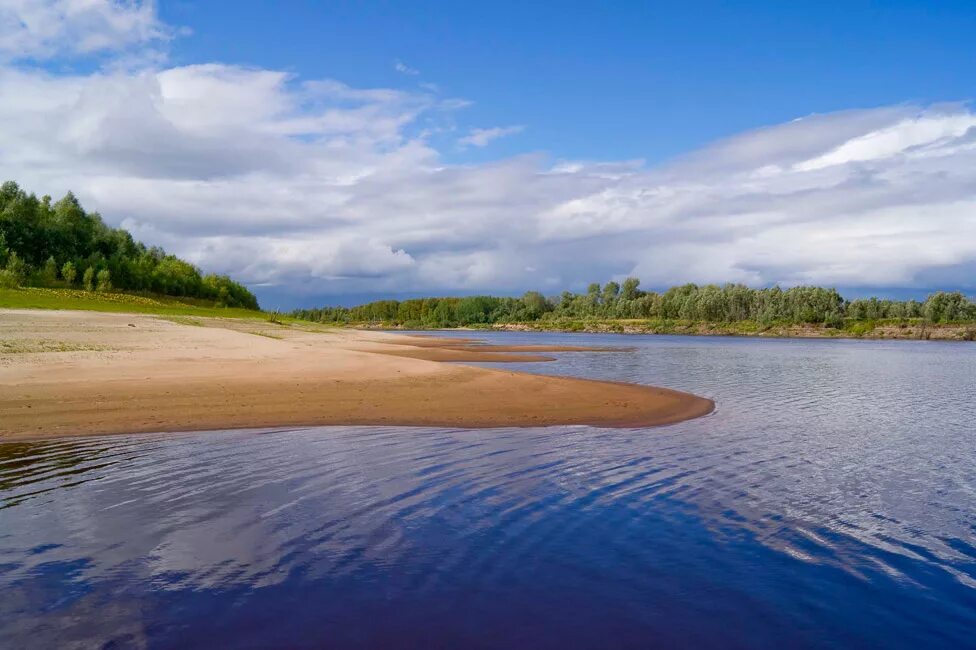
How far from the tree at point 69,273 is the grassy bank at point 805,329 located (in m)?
127

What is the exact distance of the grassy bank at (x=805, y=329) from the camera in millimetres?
132250

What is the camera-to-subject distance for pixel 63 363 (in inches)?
931

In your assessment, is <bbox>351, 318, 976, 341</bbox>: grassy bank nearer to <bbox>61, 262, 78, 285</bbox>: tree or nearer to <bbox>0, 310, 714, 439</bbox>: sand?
<bbox>61, 262, 78, 285</bbox>: tree

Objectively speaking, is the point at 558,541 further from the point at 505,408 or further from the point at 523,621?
the point at 505,408

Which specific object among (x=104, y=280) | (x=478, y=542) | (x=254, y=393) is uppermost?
(x=104, y=280)

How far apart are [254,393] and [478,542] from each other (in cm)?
1450

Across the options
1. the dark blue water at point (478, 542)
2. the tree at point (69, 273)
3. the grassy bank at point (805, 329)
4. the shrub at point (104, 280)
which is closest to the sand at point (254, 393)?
the dark blue water at point (478, 542)

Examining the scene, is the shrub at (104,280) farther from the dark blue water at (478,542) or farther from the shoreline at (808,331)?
the shoreline at (808,331)

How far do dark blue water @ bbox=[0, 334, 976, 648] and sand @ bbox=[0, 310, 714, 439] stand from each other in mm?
2083

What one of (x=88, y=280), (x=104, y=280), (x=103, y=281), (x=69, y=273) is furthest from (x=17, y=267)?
(x=104, y=280)

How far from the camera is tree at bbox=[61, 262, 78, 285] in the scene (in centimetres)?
8575

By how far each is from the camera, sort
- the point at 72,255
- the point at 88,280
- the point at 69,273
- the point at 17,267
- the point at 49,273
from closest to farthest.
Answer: the point at 17,267 < the point at 49,273 < the point at 69,273 < the point at 88,280 < the point at 72,255

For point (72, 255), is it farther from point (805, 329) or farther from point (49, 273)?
point (805, 329)

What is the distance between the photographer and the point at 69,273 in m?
85.8
